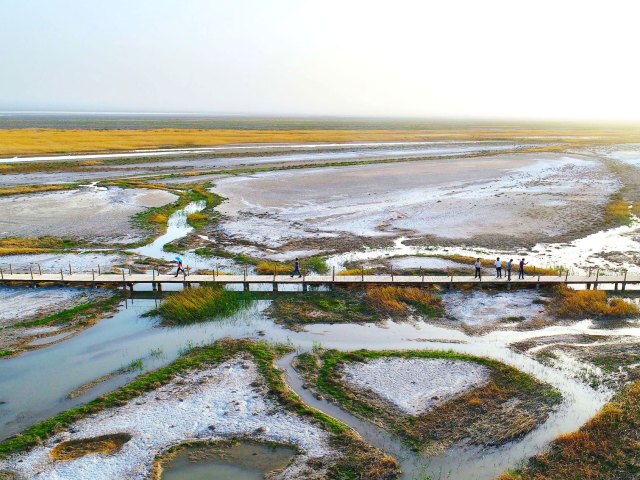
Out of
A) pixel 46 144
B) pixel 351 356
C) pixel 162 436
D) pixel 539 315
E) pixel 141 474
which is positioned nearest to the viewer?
pixel 141 474

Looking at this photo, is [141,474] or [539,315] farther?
[539,315]

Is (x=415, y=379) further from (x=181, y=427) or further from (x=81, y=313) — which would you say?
(x=81, y=313)

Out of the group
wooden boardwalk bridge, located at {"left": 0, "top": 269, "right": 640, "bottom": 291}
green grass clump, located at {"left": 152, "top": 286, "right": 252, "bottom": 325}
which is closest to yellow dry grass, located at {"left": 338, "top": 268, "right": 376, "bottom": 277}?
wooden boardwalk bridge, located at {"left": 0, "top": 269, "right": 640, "bottom": 291}

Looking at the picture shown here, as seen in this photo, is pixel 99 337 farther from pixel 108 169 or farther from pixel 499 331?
pixel 108 169

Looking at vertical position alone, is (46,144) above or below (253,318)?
above

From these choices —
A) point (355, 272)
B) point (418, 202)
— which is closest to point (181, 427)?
point (355, 272)

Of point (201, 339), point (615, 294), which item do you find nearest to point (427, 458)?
point (201, 339)

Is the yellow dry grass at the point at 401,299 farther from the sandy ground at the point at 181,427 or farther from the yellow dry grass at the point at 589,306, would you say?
the sandy ground at the point at 181,427
